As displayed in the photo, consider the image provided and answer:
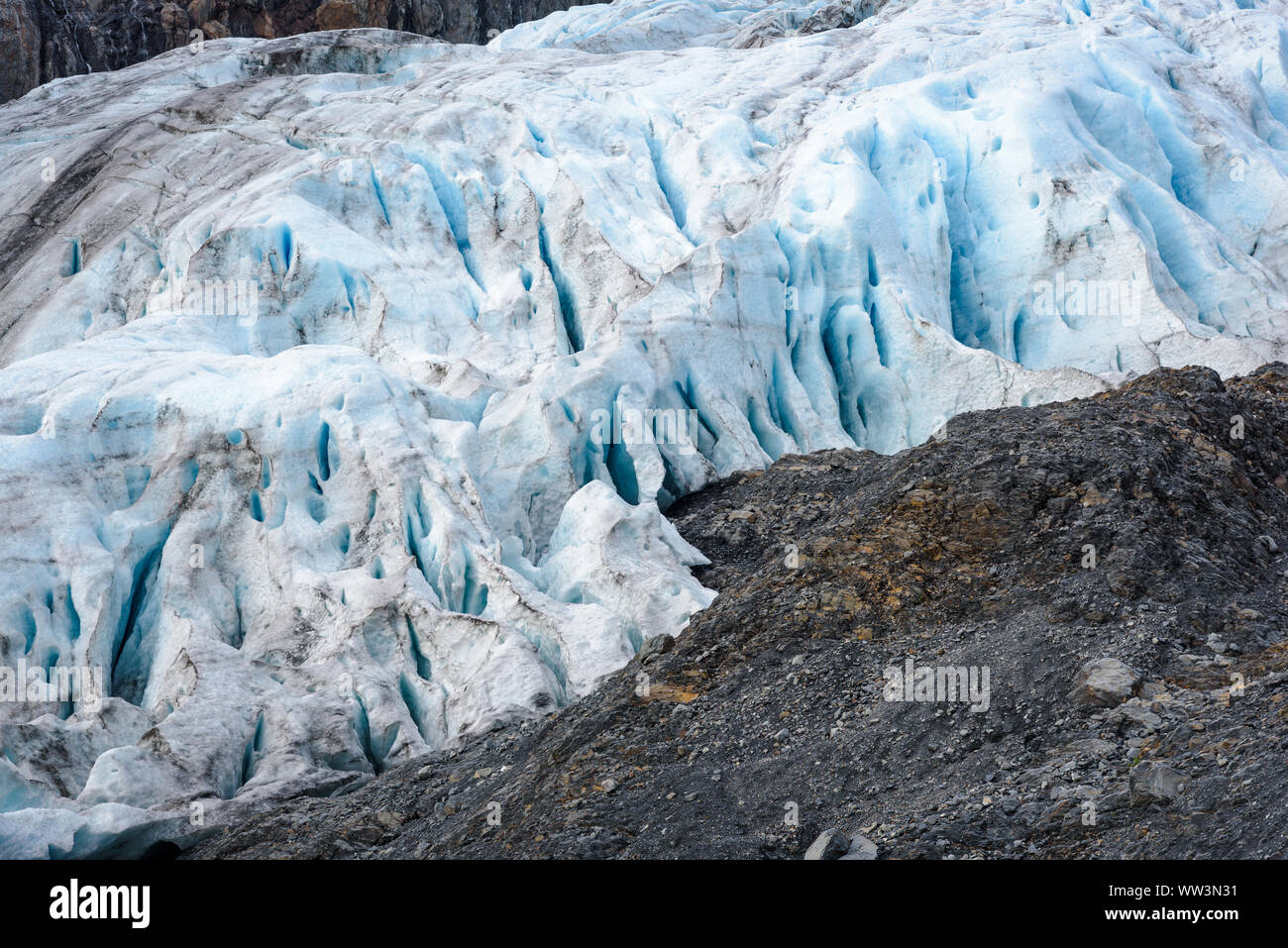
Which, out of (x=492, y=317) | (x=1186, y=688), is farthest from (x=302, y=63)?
(x=1186, y=688)

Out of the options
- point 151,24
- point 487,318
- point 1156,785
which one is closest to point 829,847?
point 1156,785

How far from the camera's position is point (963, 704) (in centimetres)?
850

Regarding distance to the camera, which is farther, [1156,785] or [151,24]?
[151,24]

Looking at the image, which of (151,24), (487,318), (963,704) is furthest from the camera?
(151,24)

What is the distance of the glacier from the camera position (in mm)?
13078

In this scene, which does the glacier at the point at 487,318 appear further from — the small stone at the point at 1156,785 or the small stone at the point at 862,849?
the small stone at the point at 1156,785

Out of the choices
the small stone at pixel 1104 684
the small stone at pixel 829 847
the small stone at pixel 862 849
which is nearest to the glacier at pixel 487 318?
the small stone at pixel 829 847

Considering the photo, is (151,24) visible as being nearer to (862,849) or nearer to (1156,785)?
(862,849)

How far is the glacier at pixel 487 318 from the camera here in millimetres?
13078

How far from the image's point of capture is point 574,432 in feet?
54.6

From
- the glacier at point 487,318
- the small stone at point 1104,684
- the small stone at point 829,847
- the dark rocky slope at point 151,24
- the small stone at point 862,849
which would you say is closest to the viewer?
the small stone at point 862,849

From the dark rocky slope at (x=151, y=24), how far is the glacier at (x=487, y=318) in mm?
7401

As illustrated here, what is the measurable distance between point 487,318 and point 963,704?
507 inches

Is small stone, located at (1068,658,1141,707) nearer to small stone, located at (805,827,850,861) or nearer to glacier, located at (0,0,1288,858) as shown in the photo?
small stone, located at (805,827,850,861)
